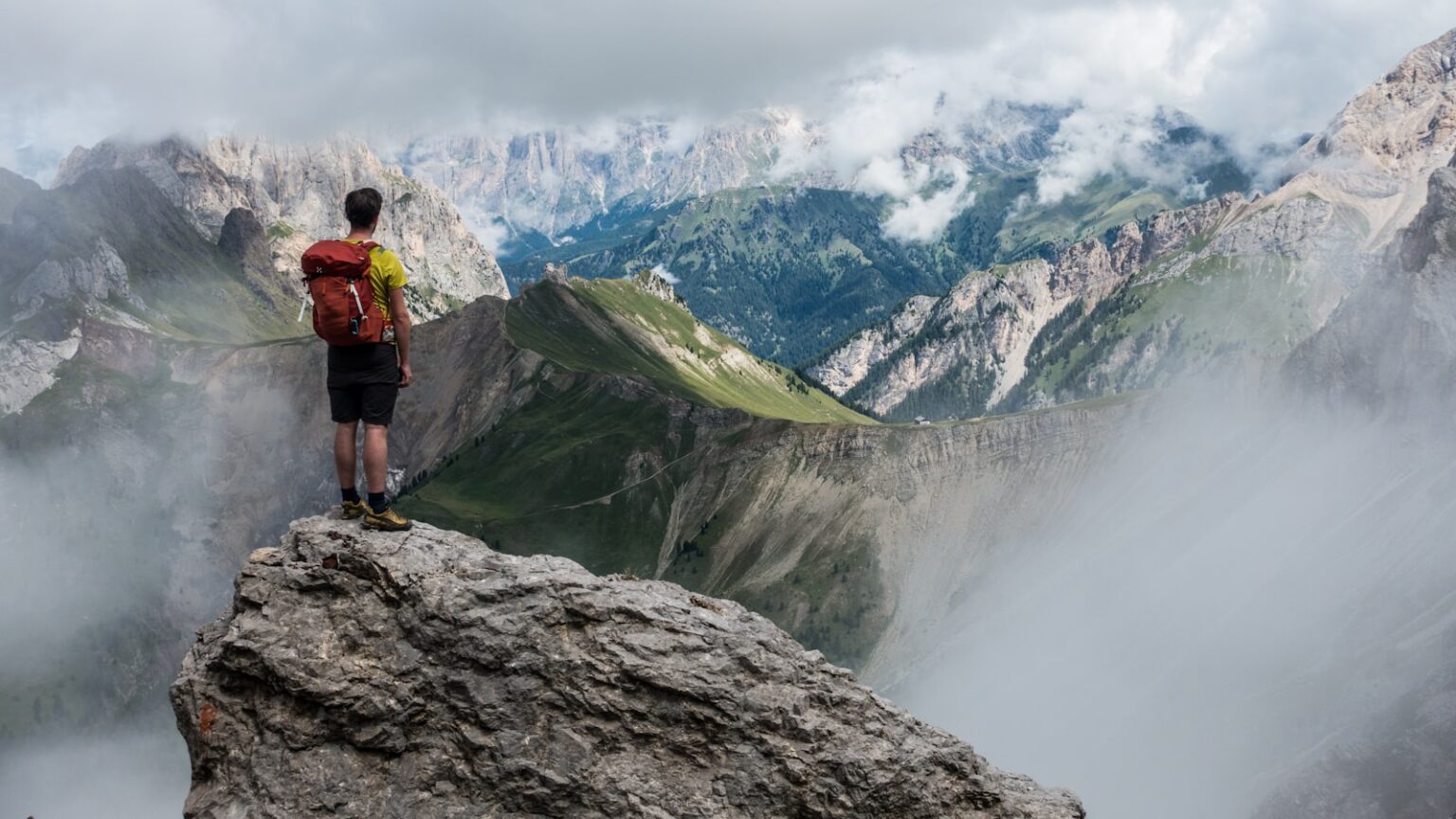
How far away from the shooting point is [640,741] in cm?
1655

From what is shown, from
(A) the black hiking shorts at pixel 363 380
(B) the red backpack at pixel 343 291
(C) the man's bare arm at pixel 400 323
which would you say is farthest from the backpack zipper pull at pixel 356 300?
(A) the black hiking shorts at pixel 363 380

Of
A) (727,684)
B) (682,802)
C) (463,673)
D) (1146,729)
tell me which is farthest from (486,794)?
(1146,729)

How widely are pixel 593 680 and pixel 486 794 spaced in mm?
2219

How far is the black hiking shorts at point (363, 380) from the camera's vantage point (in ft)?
59.7

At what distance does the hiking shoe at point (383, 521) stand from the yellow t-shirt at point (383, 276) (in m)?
3.18

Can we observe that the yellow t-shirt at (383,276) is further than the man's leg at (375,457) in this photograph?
No

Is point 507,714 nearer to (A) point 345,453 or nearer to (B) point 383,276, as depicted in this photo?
(A) point 345,453

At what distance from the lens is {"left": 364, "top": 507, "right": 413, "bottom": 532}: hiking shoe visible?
1791 cm

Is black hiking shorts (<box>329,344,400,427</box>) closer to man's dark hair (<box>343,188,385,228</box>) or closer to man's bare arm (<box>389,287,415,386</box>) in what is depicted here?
man's bare arm (<box>389,287,415,386</box>)

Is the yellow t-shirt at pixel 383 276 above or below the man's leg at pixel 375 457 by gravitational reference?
above

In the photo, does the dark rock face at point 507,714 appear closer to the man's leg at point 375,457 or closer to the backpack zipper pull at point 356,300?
the man's leg at point 375,457

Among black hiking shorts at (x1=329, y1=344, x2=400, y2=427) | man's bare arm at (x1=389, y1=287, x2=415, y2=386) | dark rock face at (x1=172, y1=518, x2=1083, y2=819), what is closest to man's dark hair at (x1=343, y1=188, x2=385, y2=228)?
man's bare arm at (x1=389, y1=287, x2=415, y2=386)

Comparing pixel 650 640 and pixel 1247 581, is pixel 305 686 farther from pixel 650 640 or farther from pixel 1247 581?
pixel 1247 581

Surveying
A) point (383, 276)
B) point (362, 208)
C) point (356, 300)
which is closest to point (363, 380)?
point (356, 300)
